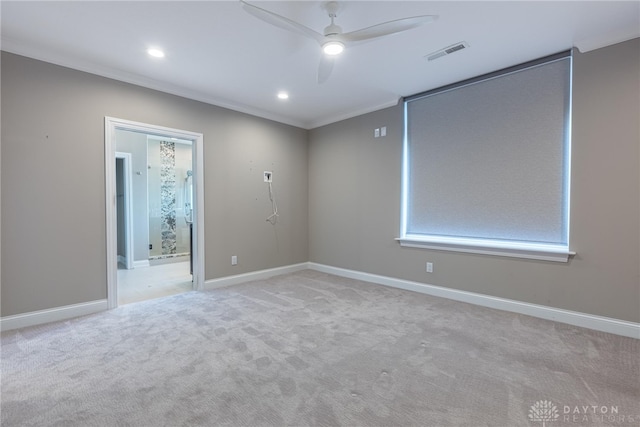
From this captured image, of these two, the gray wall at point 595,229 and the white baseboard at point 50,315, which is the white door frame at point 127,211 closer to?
the white baseboard at point 50,315

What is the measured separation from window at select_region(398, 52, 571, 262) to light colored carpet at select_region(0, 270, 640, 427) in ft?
2.79

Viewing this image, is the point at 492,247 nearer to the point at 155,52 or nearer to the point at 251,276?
the point at 251,276

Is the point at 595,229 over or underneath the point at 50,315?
over

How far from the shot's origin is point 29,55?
2682mm

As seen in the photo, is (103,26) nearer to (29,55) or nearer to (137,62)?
(137,62)

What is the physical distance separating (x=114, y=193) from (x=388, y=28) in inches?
124

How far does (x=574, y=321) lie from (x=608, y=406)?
1.32 meters

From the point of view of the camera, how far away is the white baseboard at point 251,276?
3.98 meters

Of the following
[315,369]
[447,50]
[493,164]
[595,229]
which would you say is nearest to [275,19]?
[447,50]

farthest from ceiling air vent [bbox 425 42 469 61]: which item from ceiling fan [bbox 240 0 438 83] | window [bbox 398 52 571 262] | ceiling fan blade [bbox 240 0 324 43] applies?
ceiling fan blade [bbox 240 0 324 43]

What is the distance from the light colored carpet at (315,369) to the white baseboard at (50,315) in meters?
0.12

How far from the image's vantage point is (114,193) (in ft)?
10.5

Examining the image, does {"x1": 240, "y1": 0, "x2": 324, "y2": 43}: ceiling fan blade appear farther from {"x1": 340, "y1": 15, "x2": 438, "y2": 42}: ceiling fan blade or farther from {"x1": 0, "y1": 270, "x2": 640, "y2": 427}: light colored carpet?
{"x1": 0, "y1": 270, "x2": 640, "y2": 427}: light colored carpet

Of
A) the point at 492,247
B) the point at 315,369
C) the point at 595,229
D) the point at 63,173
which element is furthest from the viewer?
the point at 492,247
